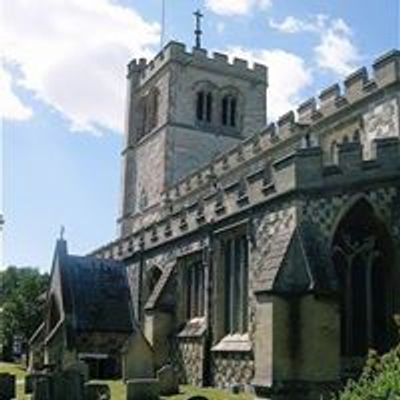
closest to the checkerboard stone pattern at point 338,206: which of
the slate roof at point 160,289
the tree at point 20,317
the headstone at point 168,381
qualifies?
the headstone at point 168,381

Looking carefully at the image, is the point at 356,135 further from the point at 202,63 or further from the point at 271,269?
the point at 202,63

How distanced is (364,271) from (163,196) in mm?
23284

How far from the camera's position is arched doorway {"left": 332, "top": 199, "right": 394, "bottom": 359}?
16516mm

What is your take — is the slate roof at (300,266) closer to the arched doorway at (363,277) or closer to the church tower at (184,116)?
the arched doorway at (363,277)

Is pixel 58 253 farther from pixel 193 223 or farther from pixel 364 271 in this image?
pixel 364 271

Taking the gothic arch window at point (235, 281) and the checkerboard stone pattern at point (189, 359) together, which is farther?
the checkerboard stone pattern at point (189, 359)

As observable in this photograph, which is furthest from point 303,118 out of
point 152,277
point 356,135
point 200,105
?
point 200,105

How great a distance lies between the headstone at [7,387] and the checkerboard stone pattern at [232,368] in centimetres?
488

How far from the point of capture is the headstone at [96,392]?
51.5ft

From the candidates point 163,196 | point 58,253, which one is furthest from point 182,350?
point 163,196

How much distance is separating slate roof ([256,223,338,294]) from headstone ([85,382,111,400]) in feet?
12.4

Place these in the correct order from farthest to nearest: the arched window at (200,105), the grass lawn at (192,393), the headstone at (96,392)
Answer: the arched window at (200,105)
the grass lawn at (192,393)
the headstone at (96,392)

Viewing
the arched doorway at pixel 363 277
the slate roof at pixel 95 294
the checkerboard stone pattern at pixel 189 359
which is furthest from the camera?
the slate roof at pixel 95 294

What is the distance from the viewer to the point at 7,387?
18.1m
